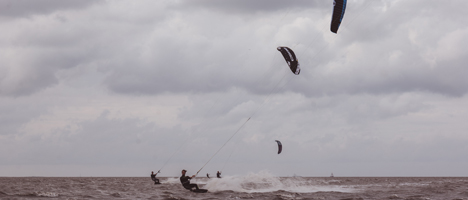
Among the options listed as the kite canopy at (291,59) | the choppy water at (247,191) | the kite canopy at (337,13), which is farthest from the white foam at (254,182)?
the kite canopy at (337,13)

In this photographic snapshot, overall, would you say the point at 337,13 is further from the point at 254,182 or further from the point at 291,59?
the point at 254,182

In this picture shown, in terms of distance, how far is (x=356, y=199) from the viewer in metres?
24.2

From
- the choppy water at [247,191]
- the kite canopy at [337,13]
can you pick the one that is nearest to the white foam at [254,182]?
the choppy water at [247,191]

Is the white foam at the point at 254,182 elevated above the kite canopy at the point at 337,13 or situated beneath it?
situated beneath

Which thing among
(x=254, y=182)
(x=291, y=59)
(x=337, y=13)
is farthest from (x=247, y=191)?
(x=337, y=13)

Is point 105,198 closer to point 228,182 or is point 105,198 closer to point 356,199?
point 228,182

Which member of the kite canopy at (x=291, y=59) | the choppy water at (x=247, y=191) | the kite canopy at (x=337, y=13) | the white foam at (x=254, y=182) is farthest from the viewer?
the white foam at (x=254, y=182)

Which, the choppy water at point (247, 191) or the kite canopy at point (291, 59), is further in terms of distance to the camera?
the choppy water at point (247, 191)

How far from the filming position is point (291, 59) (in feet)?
75.5

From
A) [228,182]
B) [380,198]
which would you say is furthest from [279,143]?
[380,198]

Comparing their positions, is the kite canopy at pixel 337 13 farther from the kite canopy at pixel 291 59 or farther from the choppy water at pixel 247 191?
the choppy water at pixel 247 191

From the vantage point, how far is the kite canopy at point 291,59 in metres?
22.7

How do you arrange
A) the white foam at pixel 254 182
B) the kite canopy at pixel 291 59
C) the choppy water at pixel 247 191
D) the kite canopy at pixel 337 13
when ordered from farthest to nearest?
the white foam at pixel 254 182 → the choppy water at pixel 247 191 → the kite canopy at pixel 291 59 → the kite canopy at pixel 337 13

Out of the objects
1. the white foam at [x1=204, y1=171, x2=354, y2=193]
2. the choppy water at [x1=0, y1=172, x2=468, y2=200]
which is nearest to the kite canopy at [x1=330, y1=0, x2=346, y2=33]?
the choppy water at [x1=0, y1=172, x2=468, y2=200]
